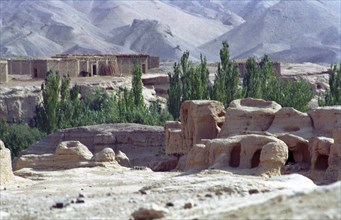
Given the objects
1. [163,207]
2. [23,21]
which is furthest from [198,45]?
[163,207]

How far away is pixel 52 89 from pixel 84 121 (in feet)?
7.11

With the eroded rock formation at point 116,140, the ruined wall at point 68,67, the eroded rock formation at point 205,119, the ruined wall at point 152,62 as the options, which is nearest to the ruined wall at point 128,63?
the ruined wall at point 152,62

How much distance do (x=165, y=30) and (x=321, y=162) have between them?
85139 millimetres

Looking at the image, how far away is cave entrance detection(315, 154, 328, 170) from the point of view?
2875 cm

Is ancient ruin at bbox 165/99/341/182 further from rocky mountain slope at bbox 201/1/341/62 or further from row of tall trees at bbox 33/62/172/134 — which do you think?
rocky mountain slope at bbox 201/1/341/62

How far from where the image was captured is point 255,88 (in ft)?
161

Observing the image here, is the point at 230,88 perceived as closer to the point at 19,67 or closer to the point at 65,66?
the point at 65,66

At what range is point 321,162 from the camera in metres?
28.9

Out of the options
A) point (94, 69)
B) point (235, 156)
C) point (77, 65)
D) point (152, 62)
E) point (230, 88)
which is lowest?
point (235, 156)

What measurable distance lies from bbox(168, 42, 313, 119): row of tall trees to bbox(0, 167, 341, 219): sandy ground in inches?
845

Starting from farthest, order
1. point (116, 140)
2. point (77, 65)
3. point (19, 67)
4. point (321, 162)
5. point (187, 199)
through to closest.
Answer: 1. point (19, 67)
2. point (77, 65)
3. point (116, 140)
4. point (321, 162)
5. point (187, 199)

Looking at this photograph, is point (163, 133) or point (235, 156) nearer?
point (235, 156)

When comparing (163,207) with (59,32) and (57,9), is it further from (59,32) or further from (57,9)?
(57,9)

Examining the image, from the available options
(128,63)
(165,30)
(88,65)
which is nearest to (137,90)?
(88,65)
